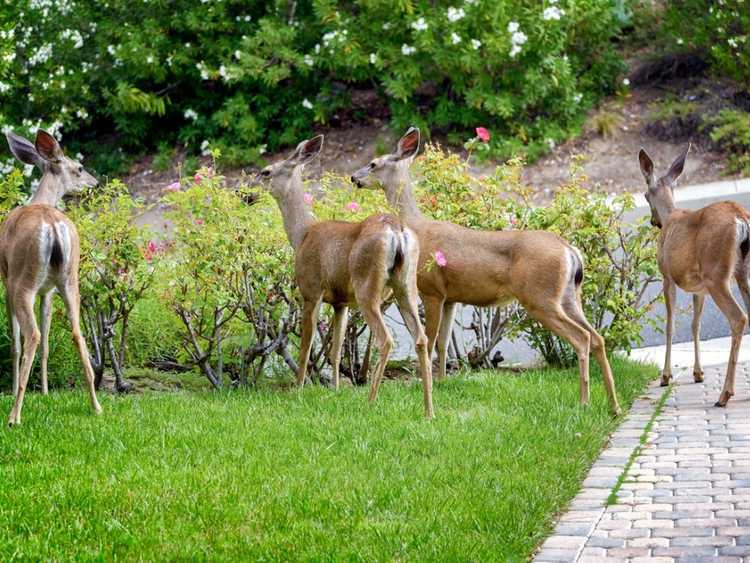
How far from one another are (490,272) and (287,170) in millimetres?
1908

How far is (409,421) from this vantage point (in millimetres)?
8102

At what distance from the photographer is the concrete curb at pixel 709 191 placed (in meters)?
18.5

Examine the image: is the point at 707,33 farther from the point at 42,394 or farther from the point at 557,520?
the point at 557,520

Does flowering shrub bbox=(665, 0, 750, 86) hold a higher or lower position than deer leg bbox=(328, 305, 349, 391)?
higher

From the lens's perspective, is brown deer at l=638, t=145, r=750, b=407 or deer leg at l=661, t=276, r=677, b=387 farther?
deer leg at l=661, t=276, r=677, b=387

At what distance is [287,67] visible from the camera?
2159 cm

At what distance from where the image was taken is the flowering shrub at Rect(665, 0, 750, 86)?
21.2 m

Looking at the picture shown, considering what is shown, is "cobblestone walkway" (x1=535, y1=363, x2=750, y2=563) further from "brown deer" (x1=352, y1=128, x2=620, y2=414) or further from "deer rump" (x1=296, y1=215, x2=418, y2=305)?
"deer rump" (x1=296, y1=215, x2=418, y2=305)

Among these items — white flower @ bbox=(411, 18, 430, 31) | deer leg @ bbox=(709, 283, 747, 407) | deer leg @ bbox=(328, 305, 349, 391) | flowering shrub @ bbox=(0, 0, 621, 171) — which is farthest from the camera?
flowering shrub @ bbox=(0, 0, 621, 171)

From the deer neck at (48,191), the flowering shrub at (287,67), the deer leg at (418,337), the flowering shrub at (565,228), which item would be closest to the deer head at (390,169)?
the flowering shrub at (565,228)

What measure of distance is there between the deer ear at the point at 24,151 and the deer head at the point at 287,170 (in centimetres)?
168

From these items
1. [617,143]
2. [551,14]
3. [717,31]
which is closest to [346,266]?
[551,14]

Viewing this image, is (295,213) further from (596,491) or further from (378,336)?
(596,491)

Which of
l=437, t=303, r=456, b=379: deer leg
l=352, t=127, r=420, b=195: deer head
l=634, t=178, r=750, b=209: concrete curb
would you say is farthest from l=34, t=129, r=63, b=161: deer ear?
l=634, t=178, r=750, b=209: concrete curb
